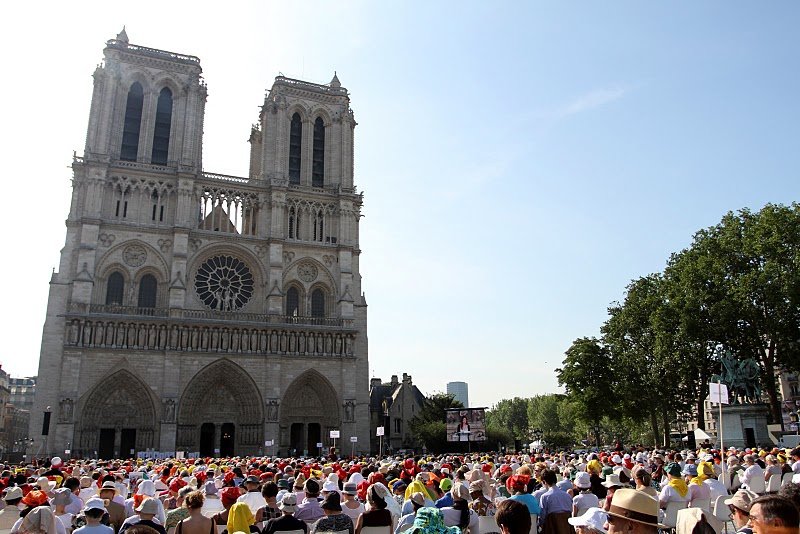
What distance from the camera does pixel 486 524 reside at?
7773mm

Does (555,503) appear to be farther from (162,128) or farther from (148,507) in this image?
(162,128)

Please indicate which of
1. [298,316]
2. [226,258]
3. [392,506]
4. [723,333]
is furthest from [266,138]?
[392,506]

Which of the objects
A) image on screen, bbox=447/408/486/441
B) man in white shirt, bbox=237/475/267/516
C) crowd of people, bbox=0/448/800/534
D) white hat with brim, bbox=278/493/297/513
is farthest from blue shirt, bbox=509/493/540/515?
image on screen, bbox=447/408/486/441

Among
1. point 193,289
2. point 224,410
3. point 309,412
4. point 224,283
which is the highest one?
point 224,283

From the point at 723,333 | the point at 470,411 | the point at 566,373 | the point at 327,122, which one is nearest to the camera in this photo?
the point at 723,333

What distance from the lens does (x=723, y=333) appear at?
36188 mm

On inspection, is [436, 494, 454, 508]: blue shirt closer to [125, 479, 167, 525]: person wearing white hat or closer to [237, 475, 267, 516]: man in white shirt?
[237, 475, 267, 516]: man in white shirt

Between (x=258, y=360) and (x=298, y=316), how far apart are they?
15.6ft

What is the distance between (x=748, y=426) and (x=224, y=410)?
31.1 metres

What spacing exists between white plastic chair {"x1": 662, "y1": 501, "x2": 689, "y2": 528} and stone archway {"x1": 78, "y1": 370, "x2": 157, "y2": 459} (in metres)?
37.2

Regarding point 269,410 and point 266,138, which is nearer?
point 269,410

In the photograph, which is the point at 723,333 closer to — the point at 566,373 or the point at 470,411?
the point at 566,373

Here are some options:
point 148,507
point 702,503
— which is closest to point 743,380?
point 702,503

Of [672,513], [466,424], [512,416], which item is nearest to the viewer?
[672,513]
